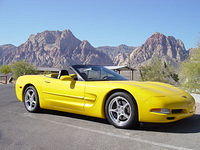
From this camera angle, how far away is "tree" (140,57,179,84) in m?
17.7

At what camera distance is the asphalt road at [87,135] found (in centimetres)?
294

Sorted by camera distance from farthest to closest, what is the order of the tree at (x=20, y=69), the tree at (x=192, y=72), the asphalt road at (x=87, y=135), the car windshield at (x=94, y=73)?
1. the tree at (x=20, y=69)
2. the tree at (x=192, y=72)
3. the car windshield at (x=94, y=73)
4. the asphalt road at (x=87, y=135)

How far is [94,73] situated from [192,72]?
7874mm

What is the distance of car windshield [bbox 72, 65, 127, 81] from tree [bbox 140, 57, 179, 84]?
1324 centimetres

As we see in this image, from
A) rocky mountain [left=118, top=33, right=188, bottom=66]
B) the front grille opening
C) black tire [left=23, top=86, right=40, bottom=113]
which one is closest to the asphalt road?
the front grille opening

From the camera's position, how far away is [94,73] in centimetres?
487

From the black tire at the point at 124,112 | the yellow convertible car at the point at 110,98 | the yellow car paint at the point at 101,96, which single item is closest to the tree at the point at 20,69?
the yellow car paint at the point at 101,96

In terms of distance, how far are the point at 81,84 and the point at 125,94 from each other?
1.04m

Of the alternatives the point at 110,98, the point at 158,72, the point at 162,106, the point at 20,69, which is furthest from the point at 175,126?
the point at 20,69

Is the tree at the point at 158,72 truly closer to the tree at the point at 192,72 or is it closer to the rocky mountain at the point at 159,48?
the tree at the point at 192,72

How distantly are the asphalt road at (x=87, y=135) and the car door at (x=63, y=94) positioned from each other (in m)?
0.32

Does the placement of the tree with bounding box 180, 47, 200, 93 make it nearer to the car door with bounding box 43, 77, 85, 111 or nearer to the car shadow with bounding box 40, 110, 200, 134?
the car shadow with bounding box 40, 110, 200, 134

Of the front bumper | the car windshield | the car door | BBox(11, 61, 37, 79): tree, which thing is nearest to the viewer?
the front bumper

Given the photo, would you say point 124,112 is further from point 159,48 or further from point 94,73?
point 159,48
